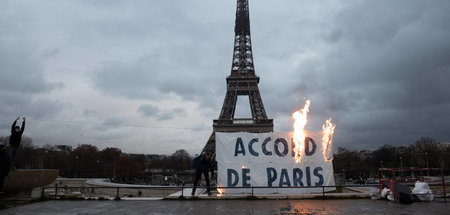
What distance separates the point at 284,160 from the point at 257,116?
48878 millimetres

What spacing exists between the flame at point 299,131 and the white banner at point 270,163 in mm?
164

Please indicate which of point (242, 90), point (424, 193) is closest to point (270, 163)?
point (424, 193)

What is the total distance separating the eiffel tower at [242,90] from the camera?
5884cm

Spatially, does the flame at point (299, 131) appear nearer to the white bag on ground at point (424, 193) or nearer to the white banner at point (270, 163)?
the white banner at point (270, 163)

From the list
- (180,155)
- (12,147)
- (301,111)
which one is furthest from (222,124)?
(180,155)

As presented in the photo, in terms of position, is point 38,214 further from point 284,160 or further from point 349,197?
point 349,197

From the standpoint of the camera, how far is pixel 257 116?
60.9 metres

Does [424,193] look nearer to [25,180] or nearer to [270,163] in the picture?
[270,163]

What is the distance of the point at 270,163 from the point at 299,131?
2.07 metres

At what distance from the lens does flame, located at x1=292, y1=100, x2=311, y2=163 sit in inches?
488

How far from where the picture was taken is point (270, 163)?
40.0ft

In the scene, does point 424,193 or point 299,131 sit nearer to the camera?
point 424,193

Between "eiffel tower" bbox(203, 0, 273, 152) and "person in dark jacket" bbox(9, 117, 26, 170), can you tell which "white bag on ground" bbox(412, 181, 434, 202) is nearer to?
"person in dark jacket" bbox(9, 117, 26, 170)

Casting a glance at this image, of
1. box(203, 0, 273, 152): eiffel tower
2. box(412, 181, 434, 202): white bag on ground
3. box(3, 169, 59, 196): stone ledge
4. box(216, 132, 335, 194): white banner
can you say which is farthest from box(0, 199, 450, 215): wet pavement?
box(203, 0, 273, 152): eiffel tower
